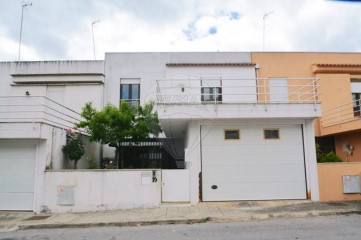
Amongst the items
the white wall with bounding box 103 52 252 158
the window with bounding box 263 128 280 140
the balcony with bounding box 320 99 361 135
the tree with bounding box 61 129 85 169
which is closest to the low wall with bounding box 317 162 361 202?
the window with bounding box 263 128 280 140

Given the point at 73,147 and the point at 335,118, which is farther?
the point at 335,118

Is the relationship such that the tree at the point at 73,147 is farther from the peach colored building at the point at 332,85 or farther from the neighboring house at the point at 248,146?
the peach colored building at the point at 332,85

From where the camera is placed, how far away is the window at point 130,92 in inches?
685

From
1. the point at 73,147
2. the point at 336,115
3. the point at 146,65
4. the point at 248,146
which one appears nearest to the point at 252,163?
the point at 248,146

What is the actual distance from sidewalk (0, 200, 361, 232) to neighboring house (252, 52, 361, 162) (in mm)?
5787

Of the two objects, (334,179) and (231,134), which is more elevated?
(231,134)

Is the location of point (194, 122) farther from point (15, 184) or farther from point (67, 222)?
point (15, 184)

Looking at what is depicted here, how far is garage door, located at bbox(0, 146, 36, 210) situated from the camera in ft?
33.2

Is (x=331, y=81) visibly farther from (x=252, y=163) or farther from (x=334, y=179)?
(x=252, y=163)

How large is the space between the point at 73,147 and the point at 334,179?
34.4 ft

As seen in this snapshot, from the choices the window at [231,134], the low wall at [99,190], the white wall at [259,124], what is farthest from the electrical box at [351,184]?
the low wall at [99,190]

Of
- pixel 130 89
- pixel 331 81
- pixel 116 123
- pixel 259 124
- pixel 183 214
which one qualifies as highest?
pixel 331 81

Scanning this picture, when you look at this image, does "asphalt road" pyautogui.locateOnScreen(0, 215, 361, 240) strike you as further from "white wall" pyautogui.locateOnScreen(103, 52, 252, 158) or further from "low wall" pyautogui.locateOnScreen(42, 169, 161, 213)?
"white wall" pyautogui.locateOnScreen(103, 52, 252, 158)

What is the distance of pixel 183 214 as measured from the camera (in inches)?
348
